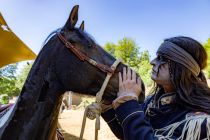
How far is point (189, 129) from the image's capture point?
1930 millimetres

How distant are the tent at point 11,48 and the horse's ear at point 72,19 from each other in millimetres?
3380

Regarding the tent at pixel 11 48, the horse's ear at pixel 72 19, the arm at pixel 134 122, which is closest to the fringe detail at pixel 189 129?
the arm at pixel 134 122

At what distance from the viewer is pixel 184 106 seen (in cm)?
211

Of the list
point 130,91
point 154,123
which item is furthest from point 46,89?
point 154,123

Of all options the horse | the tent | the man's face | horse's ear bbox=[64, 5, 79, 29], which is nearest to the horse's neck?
the horse

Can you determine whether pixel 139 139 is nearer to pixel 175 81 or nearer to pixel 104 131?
pixel 175 81

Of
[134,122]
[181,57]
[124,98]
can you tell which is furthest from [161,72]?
[134,122]

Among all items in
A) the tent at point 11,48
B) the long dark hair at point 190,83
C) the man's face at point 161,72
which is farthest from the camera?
the tent at point 11,48

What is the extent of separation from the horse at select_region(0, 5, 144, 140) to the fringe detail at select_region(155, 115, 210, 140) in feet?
1.28

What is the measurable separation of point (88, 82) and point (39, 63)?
16.0 inches

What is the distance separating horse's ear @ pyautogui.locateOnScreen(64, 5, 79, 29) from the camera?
2424 millimetres

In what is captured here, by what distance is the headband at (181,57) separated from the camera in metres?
2.11

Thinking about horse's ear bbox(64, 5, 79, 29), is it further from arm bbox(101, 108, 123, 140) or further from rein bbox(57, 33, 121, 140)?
arm bbox(101, 108, 123, 140)

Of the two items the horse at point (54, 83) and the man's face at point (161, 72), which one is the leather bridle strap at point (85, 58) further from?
the man's face at point (161, 72)
